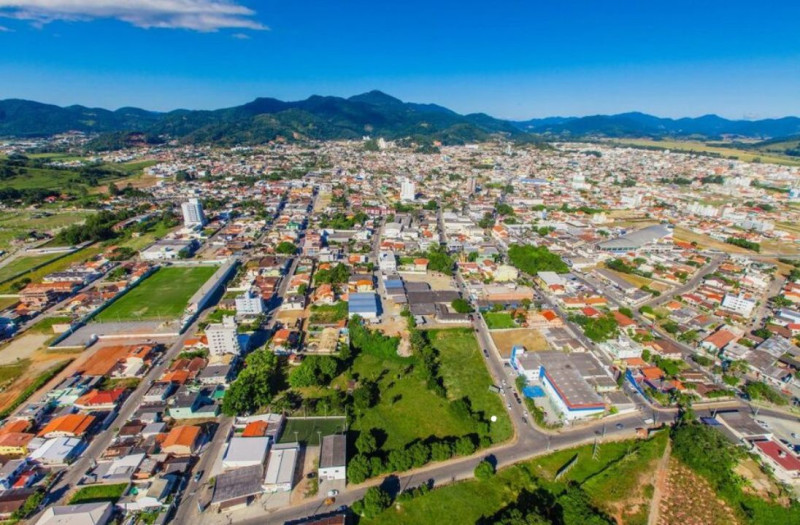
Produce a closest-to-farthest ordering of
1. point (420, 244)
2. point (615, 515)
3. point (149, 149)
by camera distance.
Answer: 1. point (615, 515)
2. point (420, 244)
3. point (149, 149)

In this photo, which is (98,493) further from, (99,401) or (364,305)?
(364,305)

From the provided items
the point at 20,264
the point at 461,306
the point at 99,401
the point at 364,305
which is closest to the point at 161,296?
the point at 99,401

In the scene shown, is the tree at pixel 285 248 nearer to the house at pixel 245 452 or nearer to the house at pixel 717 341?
the house at pixel 245 452

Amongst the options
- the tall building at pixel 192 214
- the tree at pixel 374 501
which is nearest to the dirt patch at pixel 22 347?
the tree at pixel 374 501

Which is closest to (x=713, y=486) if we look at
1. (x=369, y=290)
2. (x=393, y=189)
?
(x=369, y=290)

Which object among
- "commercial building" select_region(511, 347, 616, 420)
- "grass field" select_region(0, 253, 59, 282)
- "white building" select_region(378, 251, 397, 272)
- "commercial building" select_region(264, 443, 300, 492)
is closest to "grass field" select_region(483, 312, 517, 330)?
"commercial building" select_region(511, 347, 616, 420)

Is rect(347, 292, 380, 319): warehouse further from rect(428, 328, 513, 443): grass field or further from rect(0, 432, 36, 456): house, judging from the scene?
rect(0, 432, 36, 456): house

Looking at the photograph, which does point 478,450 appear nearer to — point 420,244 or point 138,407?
point 138,407
